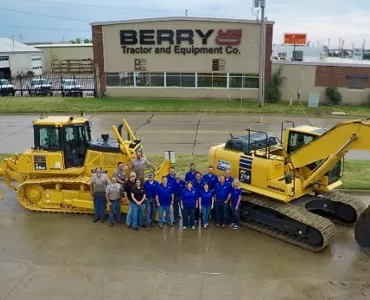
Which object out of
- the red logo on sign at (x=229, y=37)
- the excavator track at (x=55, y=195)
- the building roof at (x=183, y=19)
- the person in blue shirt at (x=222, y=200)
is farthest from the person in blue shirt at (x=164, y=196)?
the building roof at (x=183, y=19)

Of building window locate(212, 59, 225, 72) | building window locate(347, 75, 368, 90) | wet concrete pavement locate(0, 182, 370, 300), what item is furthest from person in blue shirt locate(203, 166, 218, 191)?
building window locate(347, 75, 368, 90)

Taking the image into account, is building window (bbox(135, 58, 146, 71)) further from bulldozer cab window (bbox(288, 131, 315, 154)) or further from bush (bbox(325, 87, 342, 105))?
bulldozer cab window (bbox(288, 131, 315, 154))

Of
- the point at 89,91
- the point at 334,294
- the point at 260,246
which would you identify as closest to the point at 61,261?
the point at 260,246

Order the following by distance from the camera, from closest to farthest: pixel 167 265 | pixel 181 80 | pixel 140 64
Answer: pixel 167 265 → pixel 140 64 → pixel 181 80

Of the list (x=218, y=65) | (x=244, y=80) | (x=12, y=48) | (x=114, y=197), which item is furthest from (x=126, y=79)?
(x=12, y=48)

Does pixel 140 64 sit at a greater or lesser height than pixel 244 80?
greater

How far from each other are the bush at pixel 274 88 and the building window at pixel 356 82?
4685 mm

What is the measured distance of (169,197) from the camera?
11.3 m

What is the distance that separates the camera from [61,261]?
9859 mm

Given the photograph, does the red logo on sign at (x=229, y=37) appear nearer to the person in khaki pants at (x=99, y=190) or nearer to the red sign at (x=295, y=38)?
the red sign at (x=295, y=38)

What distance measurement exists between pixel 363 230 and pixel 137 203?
212 inches

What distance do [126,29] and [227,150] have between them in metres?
22.7

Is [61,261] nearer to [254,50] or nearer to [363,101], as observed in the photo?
[254,50]

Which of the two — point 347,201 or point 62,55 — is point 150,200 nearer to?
point 347,201
